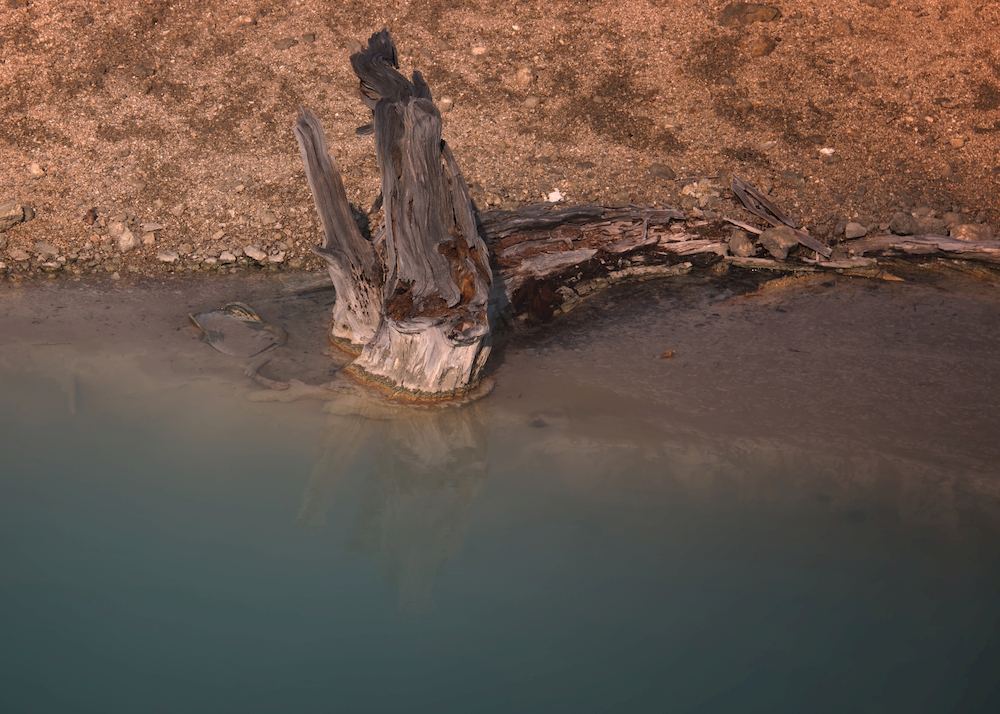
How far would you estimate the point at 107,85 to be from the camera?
7.52m

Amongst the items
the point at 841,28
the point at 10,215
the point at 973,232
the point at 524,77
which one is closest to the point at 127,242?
the point at 10,215

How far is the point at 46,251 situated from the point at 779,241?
607 cm

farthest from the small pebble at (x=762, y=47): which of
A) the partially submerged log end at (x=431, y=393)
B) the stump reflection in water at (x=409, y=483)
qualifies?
the stump reflection in water at (x=409, y=483)

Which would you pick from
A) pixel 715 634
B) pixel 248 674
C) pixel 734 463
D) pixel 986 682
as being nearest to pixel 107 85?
pixel 248 674

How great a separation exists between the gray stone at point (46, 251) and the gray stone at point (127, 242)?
1.63ft

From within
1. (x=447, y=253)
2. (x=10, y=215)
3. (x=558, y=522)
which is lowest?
(x=558, y=522)

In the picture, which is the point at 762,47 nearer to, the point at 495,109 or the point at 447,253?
the point at 495,109

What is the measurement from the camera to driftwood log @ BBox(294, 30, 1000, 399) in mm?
4723

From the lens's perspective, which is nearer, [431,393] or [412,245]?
[412,245]

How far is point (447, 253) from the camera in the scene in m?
4.92

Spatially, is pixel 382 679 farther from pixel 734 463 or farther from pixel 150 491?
pixel 734 463

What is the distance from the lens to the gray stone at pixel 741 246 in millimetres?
6398

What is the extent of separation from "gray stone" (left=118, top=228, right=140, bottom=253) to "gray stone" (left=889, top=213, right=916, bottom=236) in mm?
6437

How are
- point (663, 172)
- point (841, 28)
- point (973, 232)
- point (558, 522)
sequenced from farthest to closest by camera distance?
1. point (841, 28)
2. point (663, 172)
3. point (973, 232)
4. point (558, 522)
